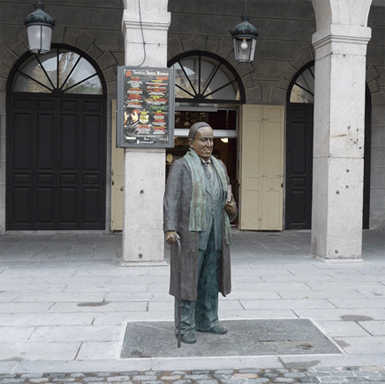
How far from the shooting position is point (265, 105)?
12.5 metres

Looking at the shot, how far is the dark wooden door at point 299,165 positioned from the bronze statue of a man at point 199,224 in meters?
8.11

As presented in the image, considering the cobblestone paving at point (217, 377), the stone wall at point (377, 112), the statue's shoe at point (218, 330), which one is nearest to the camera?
the cobblestone paving at point (217, 377)

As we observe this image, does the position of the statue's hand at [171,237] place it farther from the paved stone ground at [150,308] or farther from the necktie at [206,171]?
the paved stone ground at [150,308]

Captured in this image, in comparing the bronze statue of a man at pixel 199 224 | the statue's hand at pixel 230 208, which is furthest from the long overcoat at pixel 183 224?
the statue's hand at pixel 230 208

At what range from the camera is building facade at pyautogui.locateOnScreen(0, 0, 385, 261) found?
11883mm

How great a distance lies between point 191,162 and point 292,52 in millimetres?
8771

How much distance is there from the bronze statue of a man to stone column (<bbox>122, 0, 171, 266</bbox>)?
126 inches

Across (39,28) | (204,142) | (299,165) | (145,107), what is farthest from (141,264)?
(299,165)

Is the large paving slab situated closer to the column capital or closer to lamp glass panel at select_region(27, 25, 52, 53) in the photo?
the column capital

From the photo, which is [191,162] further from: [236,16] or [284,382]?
[236,16]

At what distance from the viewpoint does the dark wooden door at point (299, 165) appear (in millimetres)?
12789

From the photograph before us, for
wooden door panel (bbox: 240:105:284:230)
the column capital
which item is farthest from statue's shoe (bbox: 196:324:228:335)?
wooden door panel (bbox: 240:105:284:230)

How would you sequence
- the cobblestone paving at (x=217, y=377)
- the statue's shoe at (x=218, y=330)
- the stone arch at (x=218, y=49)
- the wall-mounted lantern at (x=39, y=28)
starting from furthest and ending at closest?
the stone arch at (x=218, y=49) → the wall-mounted lantern at (x=39, y=28) → the statue's shoe at (x=218, y=330) → the cobblestone paving at (x=217, y=377)

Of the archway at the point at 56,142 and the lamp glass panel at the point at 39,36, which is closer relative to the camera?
the lamp glass panel at the point at 39,36
